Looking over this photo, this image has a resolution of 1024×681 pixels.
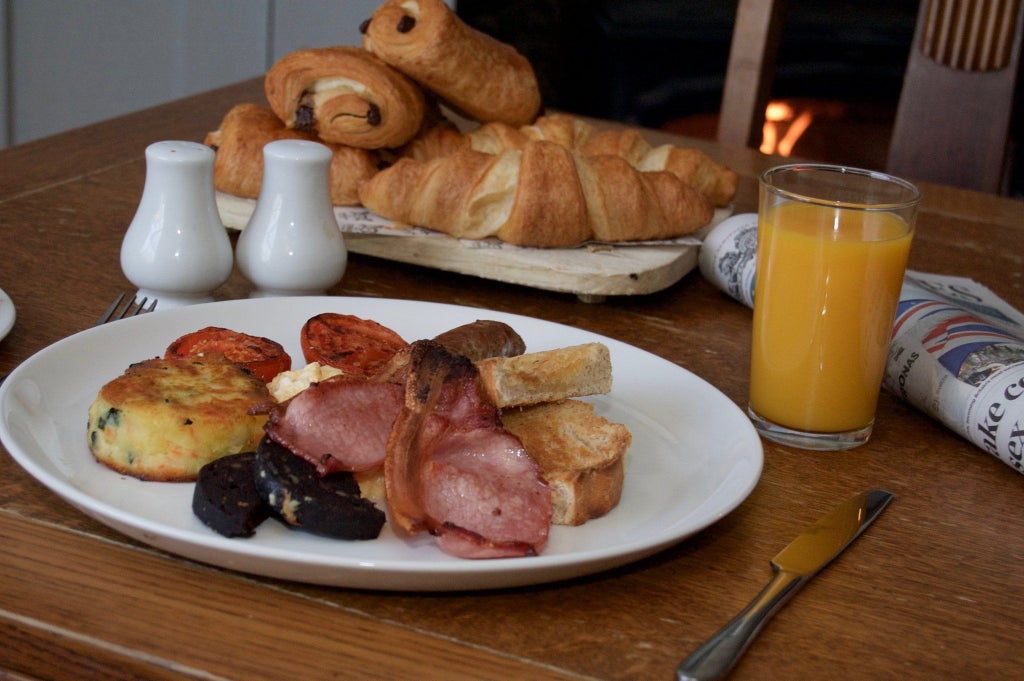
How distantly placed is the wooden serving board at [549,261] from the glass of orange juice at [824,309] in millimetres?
309

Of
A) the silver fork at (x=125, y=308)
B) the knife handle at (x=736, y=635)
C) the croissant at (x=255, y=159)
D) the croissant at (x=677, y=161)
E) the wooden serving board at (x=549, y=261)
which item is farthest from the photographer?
the croissant at (x=677, y=161)

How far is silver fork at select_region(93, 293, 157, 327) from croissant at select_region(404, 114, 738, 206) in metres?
0.57

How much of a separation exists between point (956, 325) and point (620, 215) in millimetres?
466

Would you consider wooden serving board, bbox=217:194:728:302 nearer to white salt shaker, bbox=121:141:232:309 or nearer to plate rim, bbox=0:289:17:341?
white salt shaker, bbox=121:141:232:309

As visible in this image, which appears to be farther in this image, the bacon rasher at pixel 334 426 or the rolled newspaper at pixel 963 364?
the rolled newspaper at pixel 963 364

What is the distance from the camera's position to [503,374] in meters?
0.86

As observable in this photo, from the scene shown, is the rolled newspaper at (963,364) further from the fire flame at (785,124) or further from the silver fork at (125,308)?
the fire flame at (785,124)

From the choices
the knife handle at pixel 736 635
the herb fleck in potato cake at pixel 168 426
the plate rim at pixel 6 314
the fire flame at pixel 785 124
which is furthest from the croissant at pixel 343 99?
the fire flame at pixel 785 124

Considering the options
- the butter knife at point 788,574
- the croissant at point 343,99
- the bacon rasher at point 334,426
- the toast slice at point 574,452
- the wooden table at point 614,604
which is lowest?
the wooden table at point 614,604

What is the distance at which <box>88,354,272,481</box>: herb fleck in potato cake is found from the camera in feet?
2.63

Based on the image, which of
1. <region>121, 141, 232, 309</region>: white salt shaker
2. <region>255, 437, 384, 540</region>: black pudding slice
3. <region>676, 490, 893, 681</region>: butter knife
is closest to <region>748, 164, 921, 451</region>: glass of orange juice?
<region>676, 490, 893, 681</region>: butter knife

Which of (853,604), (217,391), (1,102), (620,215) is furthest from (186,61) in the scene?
(853,604)

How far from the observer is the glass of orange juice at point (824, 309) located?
3.27 ft

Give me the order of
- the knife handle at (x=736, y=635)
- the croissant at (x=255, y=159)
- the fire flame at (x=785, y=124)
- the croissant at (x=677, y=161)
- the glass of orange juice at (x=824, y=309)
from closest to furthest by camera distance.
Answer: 1. the knife handle at (x=736, y=635)
2. the glass of orange juice at (x=824, y=309)
3. the croissant at (x=255, y=159)
4. the croissant at (x=677, y=161)
5. the fire flame at (x=785, y=124)
